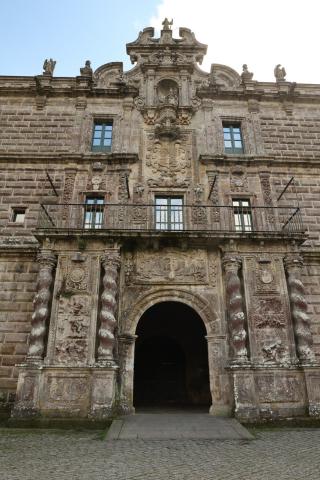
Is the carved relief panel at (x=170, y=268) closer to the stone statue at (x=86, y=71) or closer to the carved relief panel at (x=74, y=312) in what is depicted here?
the carved relief panel at (x=74, y=312)

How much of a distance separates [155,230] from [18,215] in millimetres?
6123

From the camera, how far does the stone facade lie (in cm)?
1134

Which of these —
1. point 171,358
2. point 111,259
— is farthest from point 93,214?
point 171,358

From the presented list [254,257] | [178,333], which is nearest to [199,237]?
[254,257]

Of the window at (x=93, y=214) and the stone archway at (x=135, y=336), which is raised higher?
the window at (x=93, y=214)

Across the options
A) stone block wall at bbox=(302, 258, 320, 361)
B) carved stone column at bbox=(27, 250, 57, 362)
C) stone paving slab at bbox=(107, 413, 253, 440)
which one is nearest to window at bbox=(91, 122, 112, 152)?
carved stone column at bbox=(27, 250, 57, 362)

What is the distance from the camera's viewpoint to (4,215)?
48.1 ft

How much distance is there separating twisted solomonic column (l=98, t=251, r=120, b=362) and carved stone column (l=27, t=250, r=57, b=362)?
5.91 ft

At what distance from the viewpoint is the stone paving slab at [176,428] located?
8.64m

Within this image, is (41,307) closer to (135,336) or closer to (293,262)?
(135,336)

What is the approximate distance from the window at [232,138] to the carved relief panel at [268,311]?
19.6 feet

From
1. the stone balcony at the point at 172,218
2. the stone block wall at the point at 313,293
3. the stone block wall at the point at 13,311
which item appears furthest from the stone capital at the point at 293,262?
the stone block wall at the point at 13,311

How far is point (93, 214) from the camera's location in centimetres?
1470

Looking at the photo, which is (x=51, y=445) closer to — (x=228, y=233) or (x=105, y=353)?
(x=105, y=353)
